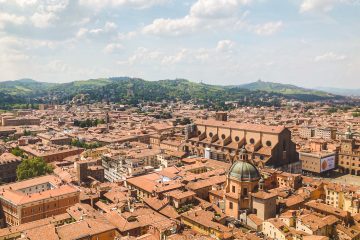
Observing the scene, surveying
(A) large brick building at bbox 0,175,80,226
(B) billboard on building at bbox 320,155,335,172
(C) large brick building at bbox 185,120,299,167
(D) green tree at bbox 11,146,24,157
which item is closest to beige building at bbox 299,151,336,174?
(B) billboard on building at bbox 320,155,335,172

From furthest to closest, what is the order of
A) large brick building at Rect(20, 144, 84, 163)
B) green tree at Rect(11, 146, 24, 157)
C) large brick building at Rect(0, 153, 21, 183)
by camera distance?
green tree at Rect(11, 146, 24, 157) → large brick building at Rect(20, 144, 84, 163) → large brick building at Rect(0, 153, 21, 183)

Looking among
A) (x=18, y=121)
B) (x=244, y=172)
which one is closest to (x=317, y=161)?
(x=244, y=172)

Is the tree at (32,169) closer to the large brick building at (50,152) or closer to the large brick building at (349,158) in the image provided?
the large brick building at (50,152)

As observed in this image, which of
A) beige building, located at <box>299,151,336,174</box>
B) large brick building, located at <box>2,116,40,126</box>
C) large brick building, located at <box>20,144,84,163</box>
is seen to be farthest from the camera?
large brick building, located at <box>2,116,40,126</box>

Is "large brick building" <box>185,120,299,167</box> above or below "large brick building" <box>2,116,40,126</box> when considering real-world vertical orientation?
above

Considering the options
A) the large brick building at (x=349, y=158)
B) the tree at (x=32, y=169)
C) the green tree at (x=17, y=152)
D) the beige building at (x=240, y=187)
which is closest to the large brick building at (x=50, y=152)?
the green tree at (x=17, y=152)

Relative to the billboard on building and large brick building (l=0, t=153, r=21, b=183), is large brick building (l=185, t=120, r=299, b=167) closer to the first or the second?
the billboard on building

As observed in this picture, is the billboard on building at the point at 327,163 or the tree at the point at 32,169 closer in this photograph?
the tree at the point at 32,169
